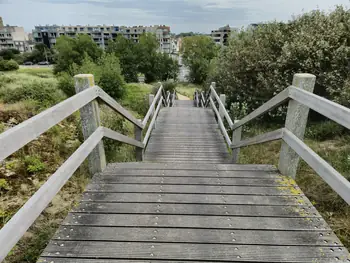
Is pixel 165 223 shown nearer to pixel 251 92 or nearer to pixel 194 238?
pixel 194 238

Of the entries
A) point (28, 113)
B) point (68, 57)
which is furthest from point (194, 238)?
point (68, 57)

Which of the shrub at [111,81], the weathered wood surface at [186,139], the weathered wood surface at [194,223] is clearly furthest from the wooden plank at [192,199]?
the shrub at [111,81]

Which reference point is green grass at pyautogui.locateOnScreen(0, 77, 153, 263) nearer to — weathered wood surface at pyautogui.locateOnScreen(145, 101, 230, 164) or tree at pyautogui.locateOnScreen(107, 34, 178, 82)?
weathered wood surface at pyautogui.locateOnScreen(145, 101, 230, 164)

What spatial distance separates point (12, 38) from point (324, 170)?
9534 centimetres

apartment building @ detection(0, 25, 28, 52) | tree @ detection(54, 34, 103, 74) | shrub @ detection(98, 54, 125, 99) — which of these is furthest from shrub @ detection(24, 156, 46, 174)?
apartment building @ detection(0, 25, 28, 52)

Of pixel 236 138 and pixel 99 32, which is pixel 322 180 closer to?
pixel 236 138

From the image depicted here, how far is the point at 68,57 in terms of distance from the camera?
33.9m

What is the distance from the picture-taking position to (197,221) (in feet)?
6.02

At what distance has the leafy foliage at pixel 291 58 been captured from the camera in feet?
21.4

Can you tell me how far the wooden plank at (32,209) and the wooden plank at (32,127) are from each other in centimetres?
32

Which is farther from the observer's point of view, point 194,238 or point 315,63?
point 315,63

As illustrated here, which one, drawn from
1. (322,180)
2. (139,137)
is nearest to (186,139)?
(139,137)

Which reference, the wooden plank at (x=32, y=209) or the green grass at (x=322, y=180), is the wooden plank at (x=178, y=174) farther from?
the green grass at (x=322, y=180)

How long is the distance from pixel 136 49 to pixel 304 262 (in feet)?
132
